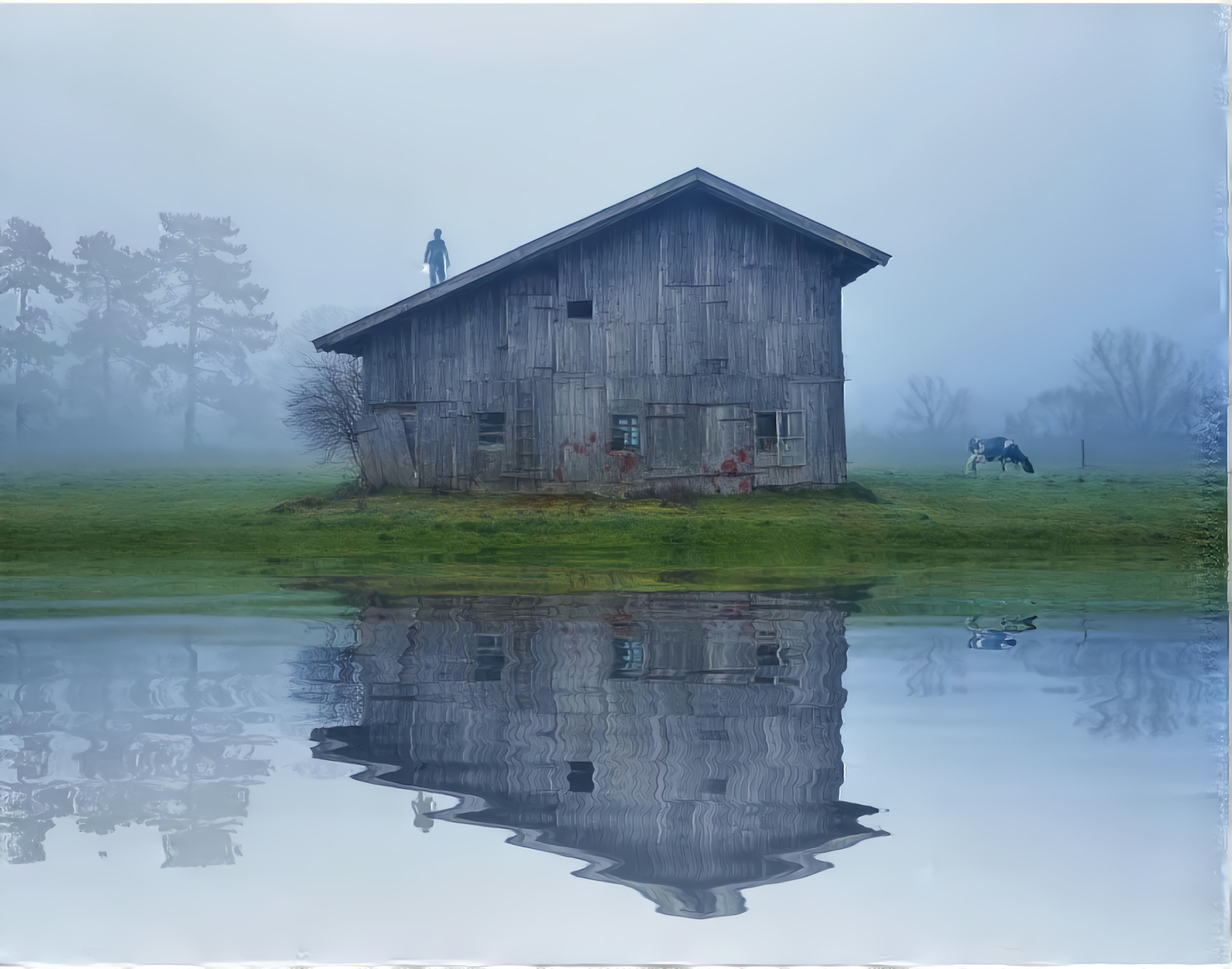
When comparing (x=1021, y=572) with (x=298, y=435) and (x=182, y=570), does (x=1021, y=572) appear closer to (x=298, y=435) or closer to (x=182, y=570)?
(x=182, y=570)

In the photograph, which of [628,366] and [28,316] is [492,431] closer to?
[628,366]

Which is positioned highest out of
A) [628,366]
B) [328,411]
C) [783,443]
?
[628,366]

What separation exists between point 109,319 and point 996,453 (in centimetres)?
1516

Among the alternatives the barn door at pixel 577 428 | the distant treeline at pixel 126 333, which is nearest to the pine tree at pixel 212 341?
the distant treeline at pixel 126 333

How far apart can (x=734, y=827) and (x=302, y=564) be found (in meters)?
8.40

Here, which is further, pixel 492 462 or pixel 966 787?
pixel 492 462

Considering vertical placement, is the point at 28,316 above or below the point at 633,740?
above

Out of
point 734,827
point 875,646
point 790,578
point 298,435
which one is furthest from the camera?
point 298,435

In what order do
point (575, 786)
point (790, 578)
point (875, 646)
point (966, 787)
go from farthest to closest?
point (790, 578), point (875, 646), point (966, 787), point (575, 786)

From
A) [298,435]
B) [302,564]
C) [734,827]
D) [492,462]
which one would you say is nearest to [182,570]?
[302,564]

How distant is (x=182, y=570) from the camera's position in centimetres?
1055

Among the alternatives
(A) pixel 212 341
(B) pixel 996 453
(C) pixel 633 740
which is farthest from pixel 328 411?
(C) pixel 633 740

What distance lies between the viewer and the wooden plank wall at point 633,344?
1623cm

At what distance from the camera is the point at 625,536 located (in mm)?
12953
